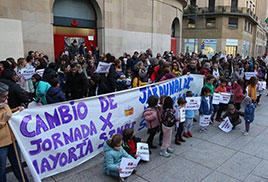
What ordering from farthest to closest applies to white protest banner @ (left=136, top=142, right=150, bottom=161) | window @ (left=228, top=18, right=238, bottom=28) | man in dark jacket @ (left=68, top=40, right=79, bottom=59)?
window @ (left=228, top=18, right=238, bottom=28) < man in dark jacket @ (left=68, top=40, right=79, bottom=59) < white protest banner @ (left=136, top=142, right=150, bottom=161)

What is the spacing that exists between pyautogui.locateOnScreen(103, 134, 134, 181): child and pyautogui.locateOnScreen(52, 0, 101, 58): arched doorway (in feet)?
30.0

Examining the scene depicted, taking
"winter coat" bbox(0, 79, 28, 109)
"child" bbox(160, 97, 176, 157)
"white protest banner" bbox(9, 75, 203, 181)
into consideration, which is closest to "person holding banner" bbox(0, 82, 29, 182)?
"white protest banner" bbox(9, 75, 203, 181)

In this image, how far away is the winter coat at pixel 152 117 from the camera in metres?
5.05

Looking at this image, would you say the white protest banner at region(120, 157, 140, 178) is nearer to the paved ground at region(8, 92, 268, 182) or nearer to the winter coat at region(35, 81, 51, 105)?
the paved ground at region(8, 92, 268, 182)

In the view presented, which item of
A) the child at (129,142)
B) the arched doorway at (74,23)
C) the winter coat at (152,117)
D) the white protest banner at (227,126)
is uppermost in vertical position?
the arched doorway at (74,23)

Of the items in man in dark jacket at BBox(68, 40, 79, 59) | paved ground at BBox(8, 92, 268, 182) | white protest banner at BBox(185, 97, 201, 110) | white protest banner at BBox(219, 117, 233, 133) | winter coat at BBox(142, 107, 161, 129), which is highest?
man in dark jacket at BBox(68, 40, 79, 59)

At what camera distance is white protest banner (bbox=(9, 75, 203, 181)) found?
3.64 metres

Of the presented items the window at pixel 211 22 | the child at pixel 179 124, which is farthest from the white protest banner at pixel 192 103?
the window at pixel 211 22

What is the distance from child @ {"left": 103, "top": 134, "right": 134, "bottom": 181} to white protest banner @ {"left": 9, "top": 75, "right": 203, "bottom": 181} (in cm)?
63

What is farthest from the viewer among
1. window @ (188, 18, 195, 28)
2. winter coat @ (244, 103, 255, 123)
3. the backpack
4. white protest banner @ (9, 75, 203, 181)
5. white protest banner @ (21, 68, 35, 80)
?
window @ (188, 18, 195, 28)

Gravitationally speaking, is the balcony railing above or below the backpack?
above

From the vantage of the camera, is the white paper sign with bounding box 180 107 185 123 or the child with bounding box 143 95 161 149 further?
the white paper sign with bounding box 180 107 185 123

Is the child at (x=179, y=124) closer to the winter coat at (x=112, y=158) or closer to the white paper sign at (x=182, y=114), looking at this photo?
the white paper sign at (x=182, y=114)

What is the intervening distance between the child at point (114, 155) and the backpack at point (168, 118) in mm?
1234
